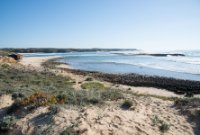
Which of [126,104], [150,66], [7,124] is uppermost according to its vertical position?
[126,104]

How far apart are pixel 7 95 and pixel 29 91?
3.85ft

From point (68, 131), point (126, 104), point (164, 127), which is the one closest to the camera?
point (68, 131)

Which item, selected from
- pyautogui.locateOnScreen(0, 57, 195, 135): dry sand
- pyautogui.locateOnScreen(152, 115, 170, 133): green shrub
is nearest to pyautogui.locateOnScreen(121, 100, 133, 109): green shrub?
pyautogui.locateOnScreen(0, 57, 195, 135): dry sand

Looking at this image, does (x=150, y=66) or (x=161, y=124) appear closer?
(x=161, y=124)

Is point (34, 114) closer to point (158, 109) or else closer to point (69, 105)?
point (69, 105)

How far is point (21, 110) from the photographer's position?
1070 cm

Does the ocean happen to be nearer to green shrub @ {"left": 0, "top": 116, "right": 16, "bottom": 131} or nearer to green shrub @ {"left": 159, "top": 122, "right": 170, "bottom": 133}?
green shrub @ {"left": 159, "top": 122, "right": 170, "bottom": 133}

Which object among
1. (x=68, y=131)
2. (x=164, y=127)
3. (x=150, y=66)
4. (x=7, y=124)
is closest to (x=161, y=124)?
(x=164, y=127)

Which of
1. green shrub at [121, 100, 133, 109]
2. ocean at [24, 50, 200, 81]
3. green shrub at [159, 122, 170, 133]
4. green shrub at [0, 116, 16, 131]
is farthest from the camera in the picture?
ocean at [24, 50, 200, 81]

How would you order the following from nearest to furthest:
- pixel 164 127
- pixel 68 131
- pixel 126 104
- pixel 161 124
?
1. pixel 68 131
2. pixel 164 127
3. pixel 161 124
4. pixel 126 104

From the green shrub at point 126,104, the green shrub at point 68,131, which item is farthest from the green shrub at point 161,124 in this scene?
the green shrub at point 68,131

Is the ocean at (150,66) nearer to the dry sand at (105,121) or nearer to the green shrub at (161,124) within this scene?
the dry sand at (105,121)

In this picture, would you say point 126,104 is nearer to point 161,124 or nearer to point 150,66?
point 161,124

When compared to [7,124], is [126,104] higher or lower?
higher
